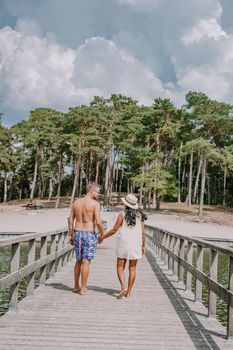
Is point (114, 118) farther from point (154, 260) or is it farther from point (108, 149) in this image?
point (154, 260)

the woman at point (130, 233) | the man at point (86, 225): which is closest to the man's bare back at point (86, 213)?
the man at point (86, 225)

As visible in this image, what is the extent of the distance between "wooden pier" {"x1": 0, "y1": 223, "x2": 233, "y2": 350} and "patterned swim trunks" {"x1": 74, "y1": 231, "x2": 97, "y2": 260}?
2.18 feet

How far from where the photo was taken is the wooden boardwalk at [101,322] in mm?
4582

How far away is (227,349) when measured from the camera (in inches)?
175

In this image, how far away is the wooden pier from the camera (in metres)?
4.62

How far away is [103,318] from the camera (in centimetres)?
572

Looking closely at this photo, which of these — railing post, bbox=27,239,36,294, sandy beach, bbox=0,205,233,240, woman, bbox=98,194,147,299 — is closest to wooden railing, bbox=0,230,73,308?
railing post, bbox=27,239,36,294

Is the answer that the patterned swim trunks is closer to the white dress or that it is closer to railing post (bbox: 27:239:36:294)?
Answer: the white dress

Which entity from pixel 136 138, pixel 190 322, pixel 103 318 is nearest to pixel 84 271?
pixel 103 318

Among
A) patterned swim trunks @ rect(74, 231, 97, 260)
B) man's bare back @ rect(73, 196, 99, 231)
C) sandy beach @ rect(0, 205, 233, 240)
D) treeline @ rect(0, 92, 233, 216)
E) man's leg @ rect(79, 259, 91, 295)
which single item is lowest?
sandy beach @ rect(0, 205, 233, 240)

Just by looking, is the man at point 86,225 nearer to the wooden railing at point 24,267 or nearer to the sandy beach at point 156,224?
the wooden railing at point 24,267

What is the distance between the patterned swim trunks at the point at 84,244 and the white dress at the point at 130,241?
1.59 feet

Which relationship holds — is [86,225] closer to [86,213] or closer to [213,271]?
[86,213]

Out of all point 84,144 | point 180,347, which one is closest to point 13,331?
point 180,347
